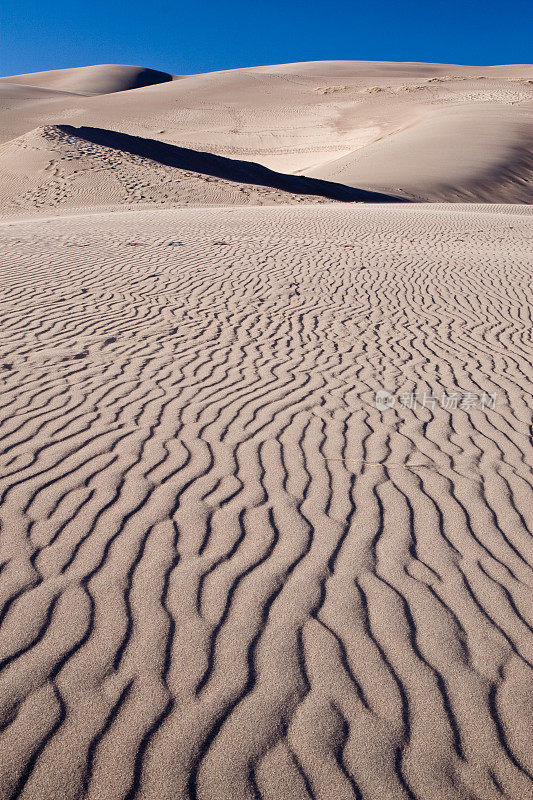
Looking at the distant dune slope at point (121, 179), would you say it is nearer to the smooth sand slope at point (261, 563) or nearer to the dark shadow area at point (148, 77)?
the smooth sand slope at point (261, 563)

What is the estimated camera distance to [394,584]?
332 centimetres

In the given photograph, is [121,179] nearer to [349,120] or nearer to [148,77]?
[349,120]

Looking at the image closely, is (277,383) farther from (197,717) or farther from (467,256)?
(467,256)

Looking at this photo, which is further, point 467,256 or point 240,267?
point 467,256

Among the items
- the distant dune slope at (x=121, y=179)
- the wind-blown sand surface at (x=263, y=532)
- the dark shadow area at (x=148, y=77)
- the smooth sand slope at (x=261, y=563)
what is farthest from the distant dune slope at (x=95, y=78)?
the smooth sand slope at (x=261, y=563)

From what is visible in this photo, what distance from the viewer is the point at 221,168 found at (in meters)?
29.7

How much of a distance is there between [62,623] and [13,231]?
1476 cm

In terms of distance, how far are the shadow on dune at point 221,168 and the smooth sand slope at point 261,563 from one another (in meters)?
22.0

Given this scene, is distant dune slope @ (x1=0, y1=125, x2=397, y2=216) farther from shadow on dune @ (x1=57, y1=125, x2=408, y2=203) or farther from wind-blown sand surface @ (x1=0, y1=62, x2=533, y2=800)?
wind-blown sand surface @ (x1=0, y1=62, x2=533, y2=800)

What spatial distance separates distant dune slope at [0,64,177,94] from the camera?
287 ft

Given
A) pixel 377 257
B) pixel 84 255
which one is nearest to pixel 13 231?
pixel 84 255

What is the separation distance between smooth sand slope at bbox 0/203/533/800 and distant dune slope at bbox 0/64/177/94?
9102 centimetres

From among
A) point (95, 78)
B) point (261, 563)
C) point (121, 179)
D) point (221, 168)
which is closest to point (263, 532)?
point (261, 563)

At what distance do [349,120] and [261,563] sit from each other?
5816 cm
